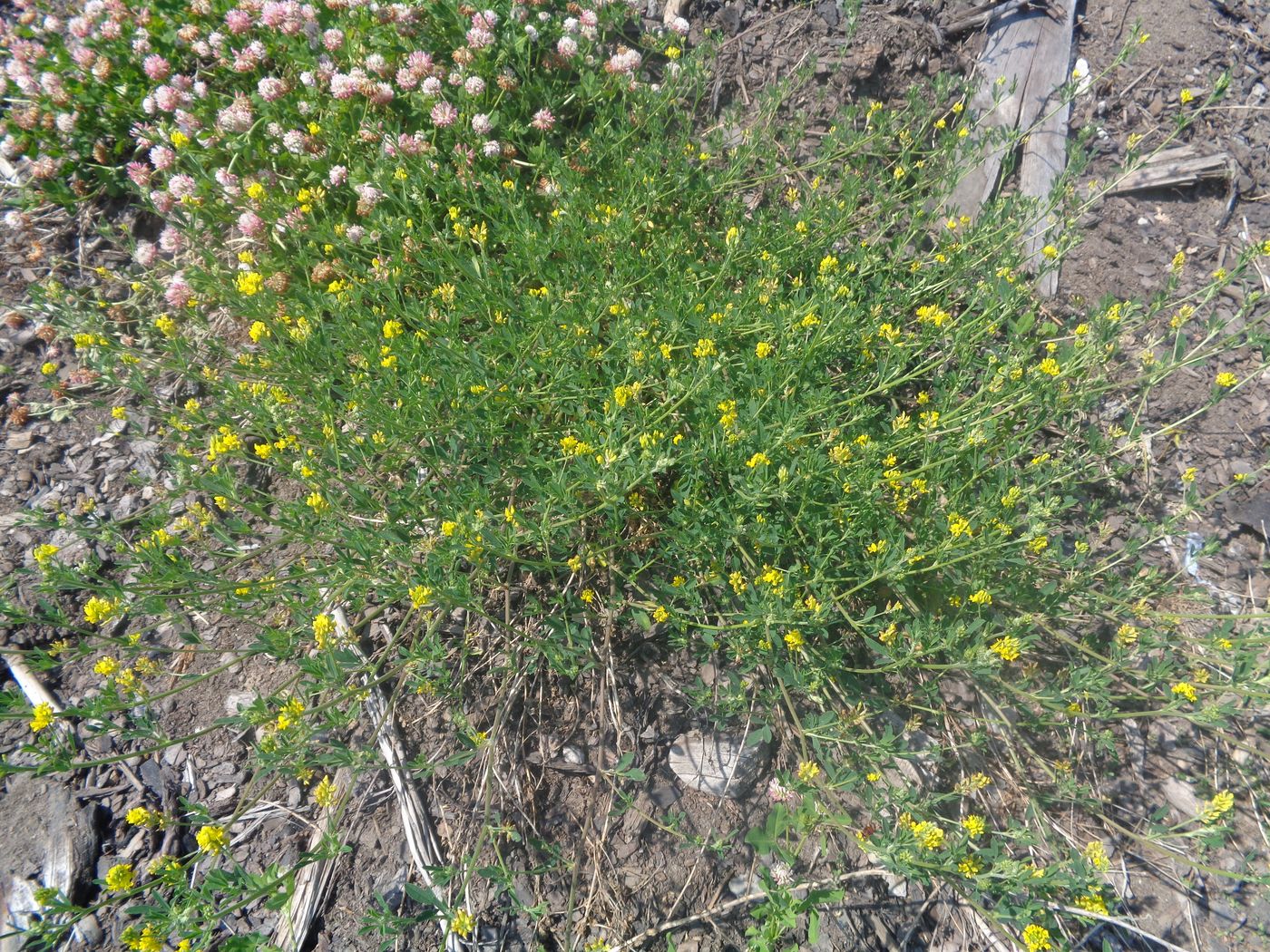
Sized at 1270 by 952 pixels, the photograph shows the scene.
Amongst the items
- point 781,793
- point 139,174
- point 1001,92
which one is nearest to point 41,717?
point 781,793

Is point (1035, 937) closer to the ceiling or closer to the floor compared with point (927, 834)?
closer to the floor

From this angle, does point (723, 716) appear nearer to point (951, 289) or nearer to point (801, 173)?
point (951, 289)

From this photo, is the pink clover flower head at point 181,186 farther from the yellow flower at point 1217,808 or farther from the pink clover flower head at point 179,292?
the yellow flower at point 1217,808

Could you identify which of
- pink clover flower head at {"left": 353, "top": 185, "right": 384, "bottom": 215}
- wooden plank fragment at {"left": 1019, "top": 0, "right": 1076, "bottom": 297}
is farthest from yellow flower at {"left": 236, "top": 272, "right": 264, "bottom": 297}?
wooden plank fragment at {"left": 1019, "top": 0, "right": 1076, "bottom": 297}

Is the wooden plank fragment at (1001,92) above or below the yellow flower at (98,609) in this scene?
above

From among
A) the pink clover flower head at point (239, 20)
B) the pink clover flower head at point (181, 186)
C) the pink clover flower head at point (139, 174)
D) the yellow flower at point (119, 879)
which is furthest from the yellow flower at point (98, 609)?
the pink clover flower head at point (239, 20)

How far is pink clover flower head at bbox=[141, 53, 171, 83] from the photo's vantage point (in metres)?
4.11

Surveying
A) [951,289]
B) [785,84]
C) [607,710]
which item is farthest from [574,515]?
[785,84]

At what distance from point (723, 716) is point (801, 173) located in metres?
3.05

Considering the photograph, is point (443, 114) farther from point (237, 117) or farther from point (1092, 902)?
point (1092, 902)

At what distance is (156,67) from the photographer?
4.11m

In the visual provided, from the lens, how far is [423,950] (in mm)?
2639

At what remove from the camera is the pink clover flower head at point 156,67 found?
4111 mm

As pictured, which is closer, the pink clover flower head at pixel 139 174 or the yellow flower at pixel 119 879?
the yellow flower at pixel 119 879
